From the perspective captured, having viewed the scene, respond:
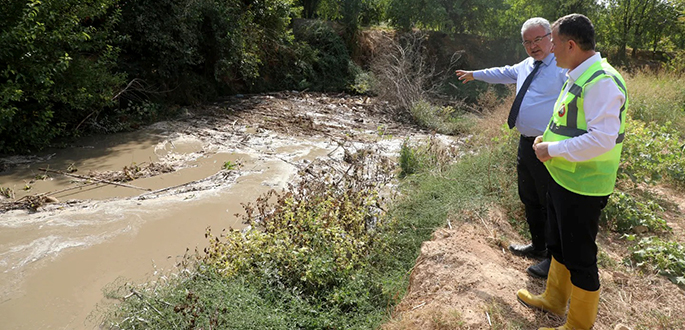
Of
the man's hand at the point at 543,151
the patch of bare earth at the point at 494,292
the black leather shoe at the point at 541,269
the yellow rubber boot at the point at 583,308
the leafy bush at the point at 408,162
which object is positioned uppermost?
the man's hand at the point at 543,151

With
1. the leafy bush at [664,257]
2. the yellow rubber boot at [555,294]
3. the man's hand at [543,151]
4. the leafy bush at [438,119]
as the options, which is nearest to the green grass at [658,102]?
the leafy bush at [438,119]

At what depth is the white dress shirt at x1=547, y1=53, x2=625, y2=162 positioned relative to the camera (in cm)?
213

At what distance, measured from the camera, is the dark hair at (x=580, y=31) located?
225cm

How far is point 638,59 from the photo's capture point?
2297 centimetres

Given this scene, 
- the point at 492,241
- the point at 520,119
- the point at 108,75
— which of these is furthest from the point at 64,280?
the point at 108,75

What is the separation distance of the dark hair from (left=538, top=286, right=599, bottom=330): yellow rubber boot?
1.39 m

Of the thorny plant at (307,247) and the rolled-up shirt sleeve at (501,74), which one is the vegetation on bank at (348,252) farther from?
the rolled-up shirt sleeve at (501,74)

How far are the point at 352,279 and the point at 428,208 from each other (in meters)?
1.49

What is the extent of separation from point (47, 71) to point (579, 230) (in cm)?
839

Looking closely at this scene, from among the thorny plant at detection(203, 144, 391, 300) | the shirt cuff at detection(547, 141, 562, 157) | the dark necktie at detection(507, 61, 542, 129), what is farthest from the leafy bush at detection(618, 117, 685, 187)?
the shirt cuff at detection(547, 141, 562, 157)

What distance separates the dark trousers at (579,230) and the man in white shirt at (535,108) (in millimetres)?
609

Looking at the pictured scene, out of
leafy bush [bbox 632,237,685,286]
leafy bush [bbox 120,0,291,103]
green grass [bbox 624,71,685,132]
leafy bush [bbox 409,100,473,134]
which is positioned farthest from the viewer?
leafy bush [bbox 409,100,473,134]

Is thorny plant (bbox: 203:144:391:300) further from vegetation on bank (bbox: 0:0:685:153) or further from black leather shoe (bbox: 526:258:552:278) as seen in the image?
vegetation on bank (bbox: 0:0:685:153)

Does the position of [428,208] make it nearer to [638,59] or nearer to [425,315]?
[425,315]
